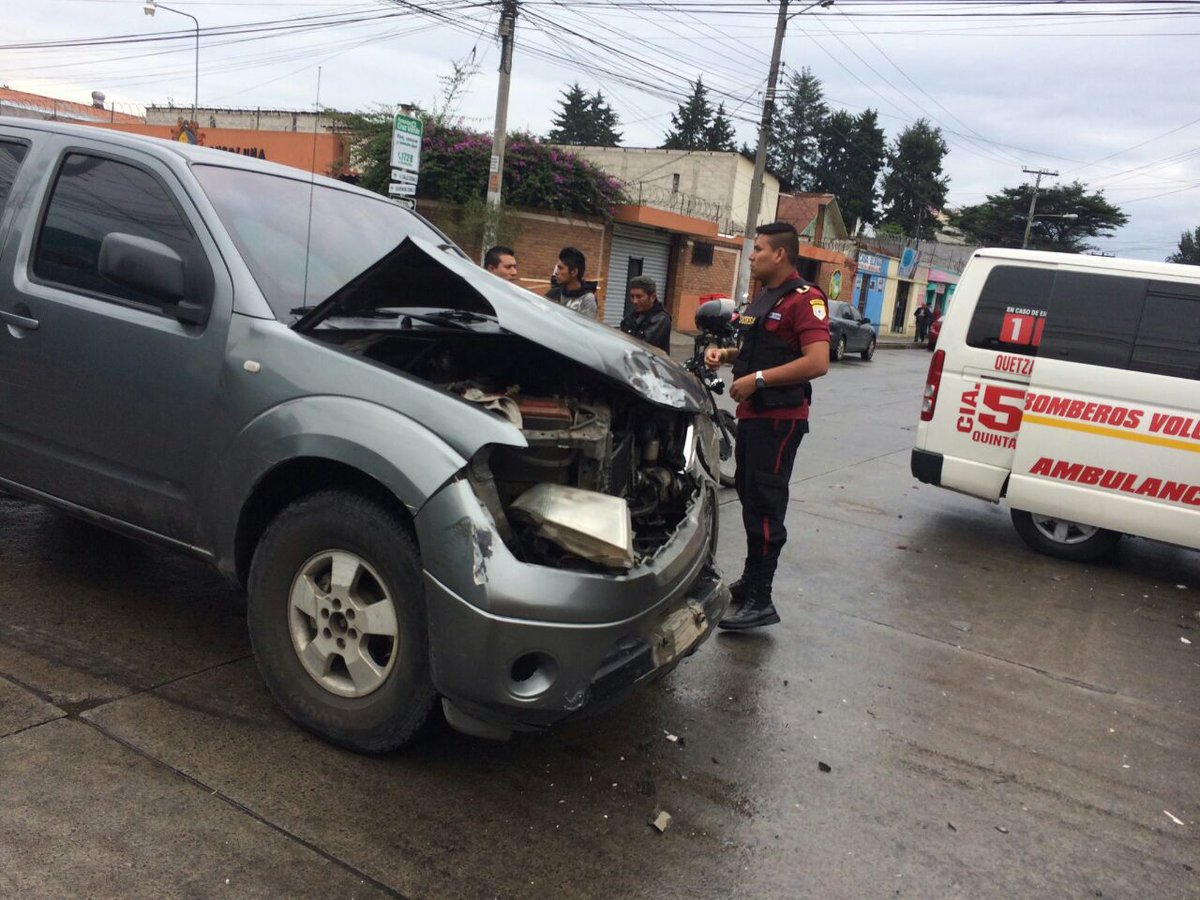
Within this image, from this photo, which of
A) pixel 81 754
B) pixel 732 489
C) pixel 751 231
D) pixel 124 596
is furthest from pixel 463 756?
pixel 751 231

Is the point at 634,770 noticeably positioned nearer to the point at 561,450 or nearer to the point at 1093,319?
the point at 561,450

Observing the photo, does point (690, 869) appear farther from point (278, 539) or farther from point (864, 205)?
point (864, 205)

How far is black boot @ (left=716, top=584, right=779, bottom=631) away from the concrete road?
3.4 inches

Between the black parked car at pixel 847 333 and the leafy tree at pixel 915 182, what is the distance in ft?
200

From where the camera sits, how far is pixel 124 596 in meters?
4.01

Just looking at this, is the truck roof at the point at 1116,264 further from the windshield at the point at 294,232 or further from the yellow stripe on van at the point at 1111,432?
the windshield at the point at 294,232

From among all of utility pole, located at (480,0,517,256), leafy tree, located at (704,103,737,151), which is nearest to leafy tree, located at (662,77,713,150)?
leafy tree, located at (704,103,737,151)

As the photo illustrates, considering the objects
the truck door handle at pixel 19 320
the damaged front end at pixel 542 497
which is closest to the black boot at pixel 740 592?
the damaged front end at pixel 542 497

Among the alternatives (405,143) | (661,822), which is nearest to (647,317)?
(661,822)

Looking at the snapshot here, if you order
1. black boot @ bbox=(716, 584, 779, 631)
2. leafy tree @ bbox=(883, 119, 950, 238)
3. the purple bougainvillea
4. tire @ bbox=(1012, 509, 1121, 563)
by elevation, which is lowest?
black boot @ bbox=(716, 584, 779, 631)

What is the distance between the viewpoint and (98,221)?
137 inches

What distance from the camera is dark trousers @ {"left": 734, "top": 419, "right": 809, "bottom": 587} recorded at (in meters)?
4.38

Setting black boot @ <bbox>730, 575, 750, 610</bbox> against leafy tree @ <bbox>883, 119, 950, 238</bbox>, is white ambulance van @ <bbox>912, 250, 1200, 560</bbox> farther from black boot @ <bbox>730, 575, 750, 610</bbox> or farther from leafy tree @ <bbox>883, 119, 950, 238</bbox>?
leafy tree @ <bbox>883, 119, 950, 238</bbox>

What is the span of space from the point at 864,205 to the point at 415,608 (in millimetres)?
85803
